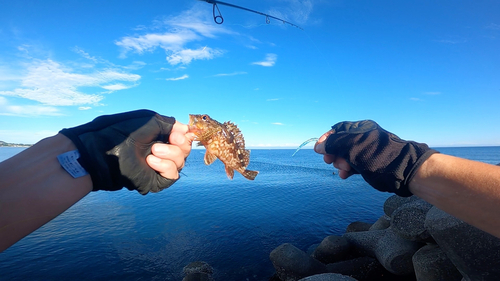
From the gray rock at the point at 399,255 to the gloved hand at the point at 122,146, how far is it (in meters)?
10.7

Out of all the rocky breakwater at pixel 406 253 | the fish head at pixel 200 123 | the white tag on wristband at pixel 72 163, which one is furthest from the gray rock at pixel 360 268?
the white tag on wristband at pixel 72 163

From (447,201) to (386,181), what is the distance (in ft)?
2.50

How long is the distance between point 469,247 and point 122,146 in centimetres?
884

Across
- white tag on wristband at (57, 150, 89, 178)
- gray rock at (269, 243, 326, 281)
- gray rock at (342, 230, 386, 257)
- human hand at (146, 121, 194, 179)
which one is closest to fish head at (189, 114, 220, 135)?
human hand at (146, 121, 194, 179)

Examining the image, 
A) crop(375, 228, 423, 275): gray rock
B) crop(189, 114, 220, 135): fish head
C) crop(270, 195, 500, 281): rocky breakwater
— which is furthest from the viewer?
crop(375, 228, 423, 275): gray rock

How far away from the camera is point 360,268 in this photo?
11250mm

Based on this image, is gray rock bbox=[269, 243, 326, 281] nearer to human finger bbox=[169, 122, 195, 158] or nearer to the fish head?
the fish head

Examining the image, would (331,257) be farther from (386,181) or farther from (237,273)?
(386,181)

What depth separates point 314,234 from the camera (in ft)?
58.6

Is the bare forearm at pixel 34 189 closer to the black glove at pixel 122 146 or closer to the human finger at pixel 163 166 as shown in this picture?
the black glove at pixel 122 146

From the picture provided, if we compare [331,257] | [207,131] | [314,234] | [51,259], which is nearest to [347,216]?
[314,234]

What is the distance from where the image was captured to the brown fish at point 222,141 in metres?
5.39

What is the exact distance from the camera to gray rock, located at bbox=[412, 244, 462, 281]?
25.0 feet

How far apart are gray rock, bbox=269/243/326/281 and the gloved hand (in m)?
8.97
